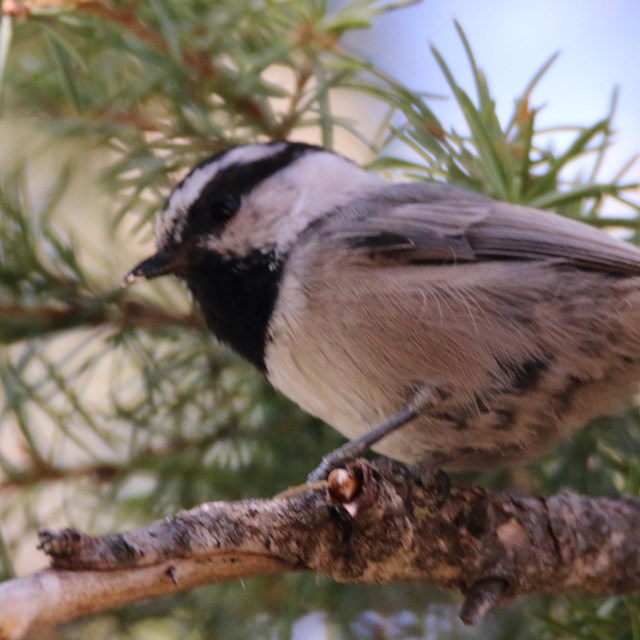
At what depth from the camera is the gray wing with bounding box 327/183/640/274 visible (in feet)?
2.99

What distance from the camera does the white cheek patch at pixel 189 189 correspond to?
3.17ft

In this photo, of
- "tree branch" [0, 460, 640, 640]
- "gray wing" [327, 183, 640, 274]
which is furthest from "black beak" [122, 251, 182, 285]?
"tree branch" [0, 460, 640, 640]

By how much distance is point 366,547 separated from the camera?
0.68m

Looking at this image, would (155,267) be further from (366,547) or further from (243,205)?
(366,547)

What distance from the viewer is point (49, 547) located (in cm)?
50

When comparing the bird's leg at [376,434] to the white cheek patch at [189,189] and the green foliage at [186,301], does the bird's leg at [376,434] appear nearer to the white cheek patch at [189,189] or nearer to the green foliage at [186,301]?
the green foliage at [186,301]

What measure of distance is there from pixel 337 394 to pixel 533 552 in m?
0.22

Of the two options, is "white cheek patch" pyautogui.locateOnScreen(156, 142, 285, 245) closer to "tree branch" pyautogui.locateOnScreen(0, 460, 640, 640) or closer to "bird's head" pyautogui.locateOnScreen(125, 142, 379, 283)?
"bird's head" pyautogui.locateOnScreen(125, 142, 379, 283)

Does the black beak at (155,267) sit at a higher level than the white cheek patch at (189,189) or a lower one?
lower

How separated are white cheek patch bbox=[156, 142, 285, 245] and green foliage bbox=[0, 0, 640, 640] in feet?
0.18

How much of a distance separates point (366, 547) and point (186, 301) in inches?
18.7

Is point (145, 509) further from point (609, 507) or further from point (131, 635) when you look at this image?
point (609, 507)

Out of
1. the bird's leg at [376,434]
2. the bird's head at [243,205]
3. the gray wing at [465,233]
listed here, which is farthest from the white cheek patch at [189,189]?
the bird's leg at [376,434]

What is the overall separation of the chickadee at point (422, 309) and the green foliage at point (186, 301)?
6cm
